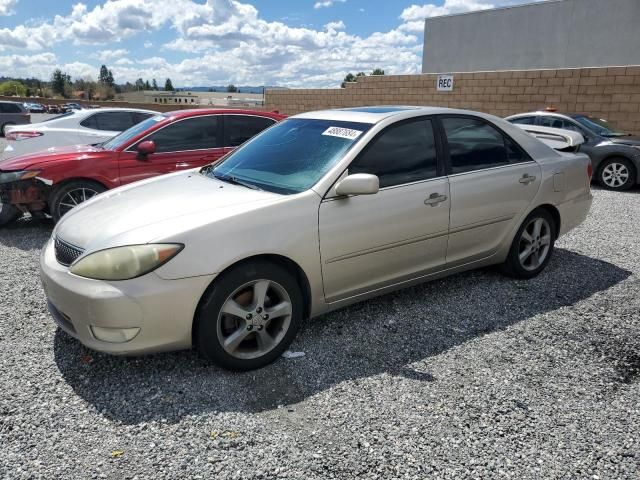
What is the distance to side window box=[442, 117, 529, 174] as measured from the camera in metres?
4.20

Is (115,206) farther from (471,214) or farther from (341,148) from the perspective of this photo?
(471,214)

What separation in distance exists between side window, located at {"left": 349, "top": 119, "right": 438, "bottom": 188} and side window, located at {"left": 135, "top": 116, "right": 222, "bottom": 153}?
3.76m

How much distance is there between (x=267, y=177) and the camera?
3.70 m

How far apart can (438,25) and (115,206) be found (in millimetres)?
34270

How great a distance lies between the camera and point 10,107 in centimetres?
2464

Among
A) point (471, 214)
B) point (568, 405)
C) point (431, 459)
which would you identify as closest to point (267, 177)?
point (471, 214)

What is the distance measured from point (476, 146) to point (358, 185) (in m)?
1.56

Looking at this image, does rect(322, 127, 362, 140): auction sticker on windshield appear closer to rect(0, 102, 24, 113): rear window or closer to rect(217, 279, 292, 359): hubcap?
rect(217, 279, 292, 359): hubcap

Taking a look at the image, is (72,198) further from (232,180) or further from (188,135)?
(232,180)

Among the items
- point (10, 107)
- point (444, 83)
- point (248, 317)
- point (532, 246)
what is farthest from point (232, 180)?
point (10, 107)

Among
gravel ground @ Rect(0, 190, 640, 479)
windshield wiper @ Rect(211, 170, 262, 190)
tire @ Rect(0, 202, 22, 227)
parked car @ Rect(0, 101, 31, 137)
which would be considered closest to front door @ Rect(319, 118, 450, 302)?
gravel ground @ Rect(0, 190, 640, 479)

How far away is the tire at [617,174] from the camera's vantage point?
1041 cm

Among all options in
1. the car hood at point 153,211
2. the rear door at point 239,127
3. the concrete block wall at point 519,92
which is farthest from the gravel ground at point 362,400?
the concrete block wall at point 519,92

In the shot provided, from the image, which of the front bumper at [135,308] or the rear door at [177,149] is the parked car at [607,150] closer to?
the rear door at [177,149]
